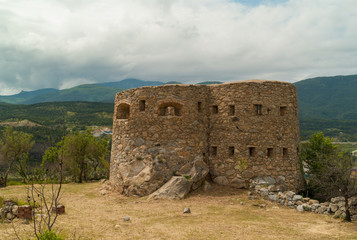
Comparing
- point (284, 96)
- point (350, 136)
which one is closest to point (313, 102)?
point (350, 136)

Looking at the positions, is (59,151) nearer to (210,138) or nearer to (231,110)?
(210,138)

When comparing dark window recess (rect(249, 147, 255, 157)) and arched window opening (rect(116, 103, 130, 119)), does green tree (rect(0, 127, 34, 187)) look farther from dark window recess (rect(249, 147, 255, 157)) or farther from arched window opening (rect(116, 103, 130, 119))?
dark window recess (rect(249, 147, 255, 157))

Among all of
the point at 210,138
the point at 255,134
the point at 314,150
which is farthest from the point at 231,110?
the point at 314,150

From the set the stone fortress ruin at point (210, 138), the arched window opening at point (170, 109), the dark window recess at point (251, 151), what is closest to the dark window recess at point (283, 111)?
the stone fortress ruin at point (210, 138)

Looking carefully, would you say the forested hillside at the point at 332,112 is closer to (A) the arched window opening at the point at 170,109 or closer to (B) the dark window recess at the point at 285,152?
(B) the dark window recess at the point at 285,152

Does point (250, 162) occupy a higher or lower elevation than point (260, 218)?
higher

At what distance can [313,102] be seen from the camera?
600ft

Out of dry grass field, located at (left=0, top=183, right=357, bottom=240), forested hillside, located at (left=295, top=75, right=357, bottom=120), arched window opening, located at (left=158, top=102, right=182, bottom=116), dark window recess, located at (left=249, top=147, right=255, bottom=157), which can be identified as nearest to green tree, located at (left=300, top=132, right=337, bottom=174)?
dark window recess, located at (left=249, top=147, right=255, bottom=157)

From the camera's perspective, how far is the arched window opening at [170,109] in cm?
1333

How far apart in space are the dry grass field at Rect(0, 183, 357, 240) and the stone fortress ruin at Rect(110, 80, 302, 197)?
1.26 metres

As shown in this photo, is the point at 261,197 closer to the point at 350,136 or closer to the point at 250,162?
the point at 250,162

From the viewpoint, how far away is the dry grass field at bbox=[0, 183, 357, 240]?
7.55 m

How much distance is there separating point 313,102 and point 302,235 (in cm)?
19815

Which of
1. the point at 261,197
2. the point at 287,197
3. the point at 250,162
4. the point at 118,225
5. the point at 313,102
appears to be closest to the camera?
the point at 118,225
